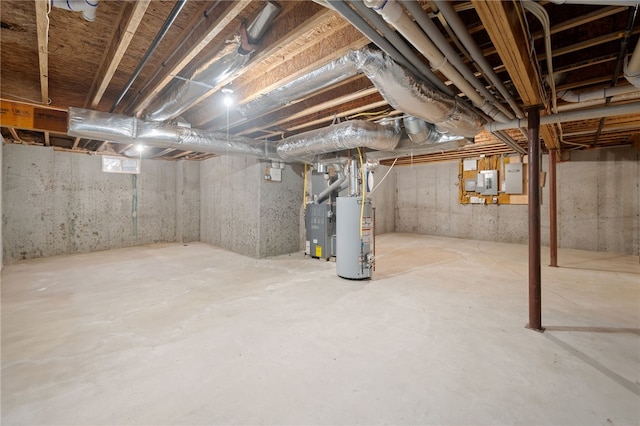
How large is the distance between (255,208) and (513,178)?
218 inches

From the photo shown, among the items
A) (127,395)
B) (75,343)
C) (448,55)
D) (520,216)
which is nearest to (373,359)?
(127,395)

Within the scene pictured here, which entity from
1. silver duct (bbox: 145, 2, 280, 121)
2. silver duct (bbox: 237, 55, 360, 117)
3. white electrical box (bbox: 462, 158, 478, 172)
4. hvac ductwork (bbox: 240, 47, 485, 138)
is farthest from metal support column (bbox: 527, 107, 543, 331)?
white electrical box (bbox: 462, 158, 478, 172)

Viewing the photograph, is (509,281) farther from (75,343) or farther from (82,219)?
(82,219)

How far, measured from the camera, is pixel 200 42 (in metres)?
1.76

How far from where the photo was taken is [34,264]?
446 cm

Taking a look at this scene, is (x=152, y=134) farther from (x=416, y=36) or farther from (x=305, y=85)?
(x=416, y=36)

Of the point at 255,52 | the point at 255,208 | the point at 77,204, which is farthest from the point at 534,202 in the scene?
the point at 77,204

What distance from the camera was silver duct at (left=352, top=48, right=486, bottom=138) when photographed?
1789mm

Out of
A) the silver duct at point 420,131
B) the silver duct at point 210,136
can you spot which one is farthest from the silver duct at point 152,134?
the silver duct at point 420,131

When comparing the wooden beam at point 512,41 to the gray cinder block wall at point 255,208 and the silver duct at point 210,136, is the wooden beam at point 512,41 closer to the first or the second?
the silver duct at point 210,136

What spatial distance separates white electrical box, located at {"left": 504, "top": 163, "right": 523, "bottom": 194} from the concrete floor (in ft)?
9.28

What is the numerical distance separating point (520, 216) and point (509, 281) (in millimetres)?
3607

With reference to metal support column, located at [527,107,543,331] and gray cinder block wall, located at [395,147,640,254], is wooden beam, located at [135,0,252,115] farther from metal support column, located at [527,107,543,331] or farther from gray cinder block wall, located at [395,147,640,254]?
gray cinder block wall, located at [395,147,640,254]

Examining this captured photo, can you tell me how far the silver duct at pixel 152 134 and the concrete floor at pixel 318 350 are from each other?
5.55 feet
